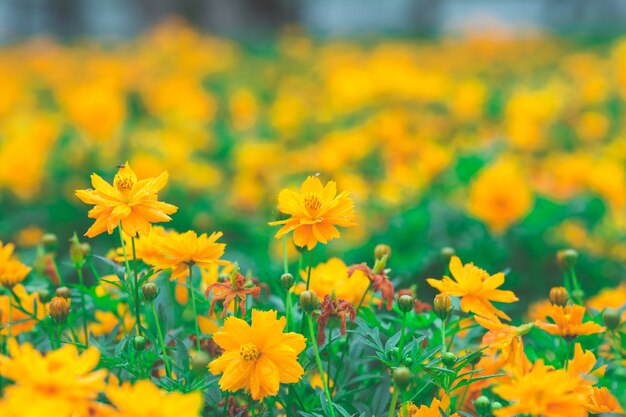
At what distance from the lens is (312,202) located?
3.26 feet

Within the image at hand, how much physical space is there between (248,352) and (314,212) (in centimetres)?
20

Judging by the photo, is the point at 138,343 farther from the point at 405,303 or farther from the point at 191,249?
the point at 405,303

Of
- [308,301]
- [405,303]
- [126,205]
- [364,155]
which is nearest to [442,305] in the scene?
[405,303]

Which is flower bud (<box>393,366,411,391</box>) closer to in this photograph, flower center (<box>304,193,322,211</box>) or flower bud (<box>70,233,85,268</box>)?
flower center (<box>304,193,322,211</box>)

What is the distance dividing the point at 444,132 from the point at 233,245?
3.82 ft

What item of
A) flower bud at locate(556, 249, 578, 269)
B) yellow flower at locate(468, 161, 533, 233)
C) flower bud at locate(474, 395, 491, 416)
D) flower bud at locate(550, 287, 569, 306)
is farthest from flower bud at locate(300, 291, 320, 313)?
yellow flower at locate(468, 161, 533, 233)

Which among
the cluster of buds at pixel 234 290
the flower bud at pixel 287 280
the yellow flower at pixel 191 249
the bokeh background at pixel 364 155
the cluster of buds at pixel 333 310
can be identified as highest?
the yellow flower at pixel 191 249

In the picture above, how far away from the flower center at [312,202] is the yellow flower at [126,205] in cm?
16

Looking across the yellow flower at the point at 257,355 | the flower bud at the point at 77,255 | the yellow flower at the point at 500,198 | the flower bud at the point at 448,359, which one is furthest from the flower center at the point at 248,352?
the yellow flower at the point at 500,198

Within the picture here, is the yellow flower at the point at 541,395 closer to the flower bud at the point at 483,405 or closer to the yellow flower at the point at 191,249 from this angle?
the flower bud at the point at 483,405

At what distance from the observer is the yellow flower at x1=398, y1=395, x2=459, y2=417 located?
0.94 m

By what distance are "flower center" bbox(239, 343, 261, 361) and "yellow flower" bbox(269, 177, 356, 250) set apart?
0.15 m

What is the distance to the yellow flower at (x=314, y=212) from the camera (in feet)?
3.27

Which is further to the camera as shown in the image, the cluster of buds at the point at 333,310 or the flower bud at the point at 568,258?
the flower bud at the point at 568,258
